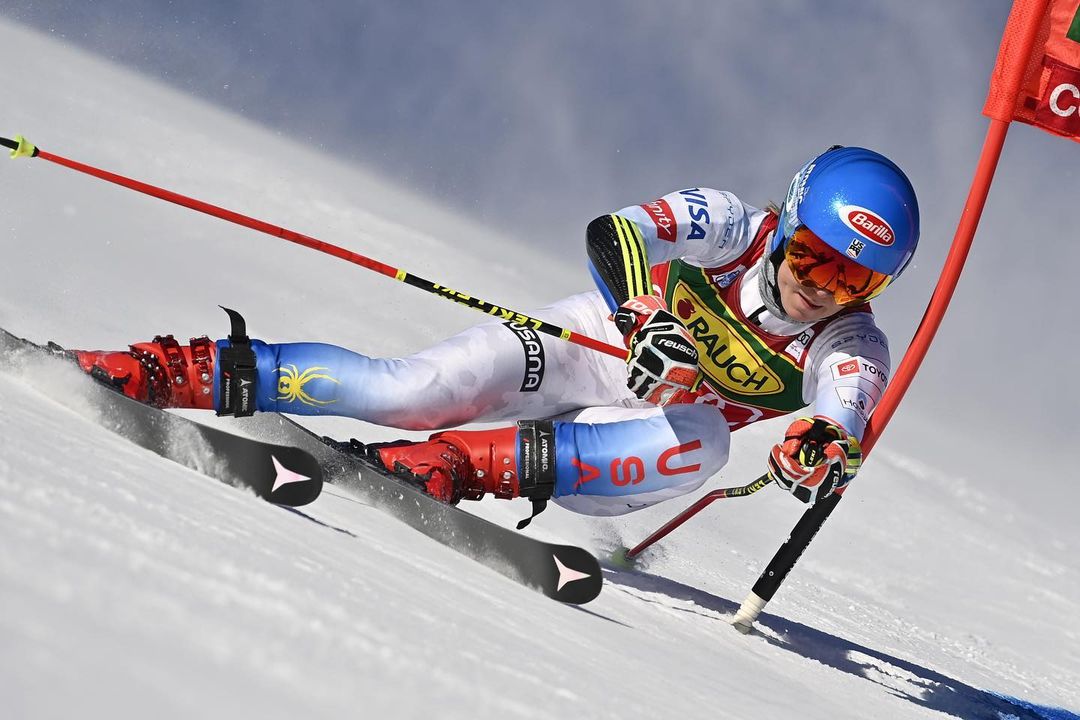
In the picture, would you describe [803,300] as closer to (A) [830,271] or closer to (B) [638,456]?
(A) [830,271]

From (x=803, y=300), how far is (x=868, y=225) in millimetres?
295

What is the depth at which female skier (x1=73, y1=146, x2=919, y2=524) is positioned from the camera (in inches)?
107

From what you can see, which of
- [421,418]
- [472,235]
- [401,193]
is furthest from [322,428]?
[401,193]

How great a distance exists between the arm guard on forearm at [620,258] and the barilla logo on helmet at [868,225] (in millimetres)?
533

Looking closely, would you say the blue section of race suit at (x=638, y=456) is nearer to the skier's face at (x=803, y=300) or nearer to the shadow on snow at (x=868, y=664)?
the shadow on snow at (x=868, y=664)

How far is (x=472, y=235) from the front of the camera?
603 inches

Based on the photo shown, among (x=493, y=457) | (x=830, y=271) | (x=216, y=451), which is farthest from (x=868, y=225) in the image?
(x=216, y=451)

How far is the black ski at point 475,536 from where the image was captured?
235cm

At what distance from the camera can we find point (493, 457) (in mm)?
2895

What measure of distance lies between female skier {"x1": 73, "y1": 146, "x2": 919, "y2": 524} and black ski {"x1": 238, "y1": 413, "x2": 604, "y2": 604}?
0.10 metres

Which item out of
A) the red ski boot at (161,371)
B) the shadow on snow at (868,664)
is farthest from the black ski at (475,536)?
the shadow on snow at (868,664)

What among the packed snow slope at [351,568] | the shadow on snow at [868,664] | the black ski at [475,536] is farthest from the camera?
the shadow on snow at [868,664]

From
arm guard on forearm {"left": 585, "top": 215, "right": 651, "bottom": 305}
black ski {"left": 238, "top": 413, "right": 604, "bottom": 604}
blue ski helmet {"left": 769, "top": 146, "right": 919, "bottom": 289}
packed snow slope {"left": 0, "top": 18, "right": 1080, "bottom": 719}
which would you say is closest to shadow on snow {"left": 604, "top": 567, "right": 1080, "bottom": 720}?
packed snow slope {"left": 0, "top": 18, "right": 1080, "bottom": 719}

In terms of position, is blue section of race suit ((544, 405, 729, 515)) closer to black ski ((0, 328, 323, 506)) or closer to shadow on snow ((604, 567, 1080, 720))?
shadow on snow ((604, 567, 1080, 720))
